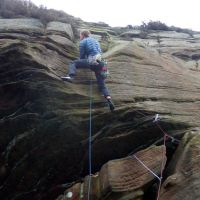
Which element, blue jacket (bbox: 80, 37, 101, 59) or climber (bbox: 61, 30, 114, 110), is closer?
climber (bbox: 61, 30, 114, 110)

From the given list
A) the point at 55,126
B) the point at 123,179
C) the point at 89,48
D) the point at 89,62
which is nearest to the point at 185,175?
the point at 123,179

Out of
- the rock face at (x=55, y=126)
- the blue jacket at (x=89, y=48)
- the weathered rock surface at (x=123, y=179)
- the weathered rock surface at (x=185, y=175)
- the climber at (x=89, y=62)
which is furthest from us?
the blue jacket at (x=89, y=48)

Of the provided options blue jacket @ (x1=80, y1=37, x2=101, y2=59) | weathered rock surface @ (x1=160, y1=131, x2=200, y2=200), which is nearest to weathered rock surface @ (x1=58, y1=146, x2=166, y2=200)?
weathered rock surface @ (x1=160, y1=131, x2=200, y2=200)

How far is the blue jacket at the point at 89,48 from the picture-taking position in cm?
1529

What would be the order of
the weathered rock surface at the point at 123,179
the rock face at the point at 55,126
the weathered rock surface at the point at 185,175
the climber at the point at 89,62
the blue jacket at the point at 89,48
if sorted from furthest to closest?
the blue jacket at the point at 89,48 → the climber at the point at 89,62 → the rock face at the point at 55,126 → the weathered rock surface at the point at 123,179 → the weathered rock surface at the point at 185,175

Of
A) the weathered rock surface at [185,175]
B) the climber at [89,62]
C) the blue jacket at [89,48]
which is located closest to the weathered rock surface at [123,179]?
the weathered rock surface at [185,175]

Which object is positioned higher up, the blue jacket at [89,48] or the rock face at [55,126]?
the blue jacket at [89,48]

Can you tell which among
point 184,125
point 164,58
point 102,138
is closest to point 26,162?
point 102,138

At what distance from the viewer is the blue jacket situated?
50.2ft

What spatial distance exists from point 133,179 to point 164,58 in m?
7.48

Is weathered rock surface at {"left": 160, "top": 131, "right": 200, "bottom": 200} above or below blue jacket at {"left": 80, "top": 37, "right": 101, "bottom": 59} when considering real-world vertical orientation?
below

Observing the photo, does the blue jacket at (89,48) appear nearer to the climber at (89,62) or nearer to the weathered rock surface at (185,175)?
the climber at (89,62)

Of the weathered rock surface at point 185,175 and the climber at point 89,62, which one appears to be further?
the climber at point 89,62

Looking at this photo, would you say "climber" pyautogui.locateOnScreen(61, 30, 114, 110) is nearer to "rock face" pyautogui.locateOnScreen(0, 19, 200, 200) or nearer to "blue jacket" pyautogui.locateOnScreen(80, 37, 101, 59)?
"blue jacket" pyautogui.locateOnScreen(80, 37, 101, 59)
